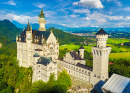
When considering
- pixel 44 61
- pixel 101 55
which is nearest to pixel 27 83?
pixel 44 61

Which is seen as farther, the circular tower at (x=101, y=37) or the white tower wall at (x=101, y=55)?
the white tower wall at (x=101, y=55)

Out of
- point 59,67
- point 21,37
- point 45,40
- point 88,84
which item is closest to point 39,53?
point 45,40

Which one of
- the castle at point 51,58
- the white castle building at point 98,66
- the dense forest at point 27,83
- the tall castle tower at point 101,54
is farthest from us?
the castle at point 51,58

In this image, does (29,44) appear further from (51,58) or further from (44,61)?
(44,61)

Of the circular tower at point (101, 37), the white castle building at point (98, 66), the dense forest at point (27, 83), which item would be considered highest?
the circular tower at point (101, 37)

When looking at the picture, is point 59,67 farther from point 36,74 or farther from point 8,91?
point 8,91

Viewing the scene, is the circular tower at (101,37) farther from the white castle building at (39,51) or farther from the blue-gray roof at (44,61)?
the blue-gray roof at (44,61)

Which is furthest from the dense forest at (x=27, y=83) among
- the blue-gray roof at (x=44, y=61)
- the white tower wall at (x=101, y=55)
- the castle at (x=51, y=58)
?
the white tower wall at (x=101, y=55)

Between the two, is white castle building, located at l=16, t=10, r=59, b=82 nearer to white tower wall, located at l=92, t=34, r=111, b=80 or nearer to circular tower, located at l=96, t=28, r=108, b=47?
white tower wall, located at l=92, t=34, r=111, b=80
